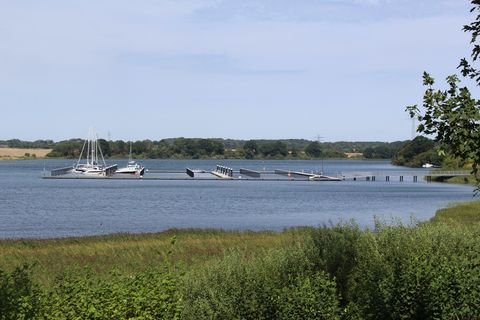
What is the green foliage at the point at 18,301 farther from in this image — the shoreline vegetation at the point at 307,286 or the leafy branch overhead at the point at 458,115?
the leafy branch overhead at the point at 458,115

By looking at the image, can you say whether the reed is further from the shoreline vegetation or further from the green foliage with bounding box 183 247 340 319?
the green foliage with bounding box 183 247 340 319

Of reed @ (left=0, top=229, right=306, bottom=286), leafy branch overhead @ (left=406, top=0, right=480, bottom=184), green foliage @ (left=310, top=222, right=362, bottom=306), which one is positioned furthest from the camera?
reed @ (left=0, top=229, right=306, bottom=286)

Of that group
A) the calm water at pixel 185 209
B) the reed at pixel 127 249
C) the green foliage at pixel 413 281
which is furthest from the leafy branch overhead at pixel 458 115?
the calm water at pixel 185 209

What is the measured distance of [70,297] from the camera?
49.7 ft

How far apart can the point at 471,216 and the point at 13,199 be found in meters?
65.2

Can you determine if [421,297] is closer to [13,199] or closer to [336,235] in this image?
[336,235]

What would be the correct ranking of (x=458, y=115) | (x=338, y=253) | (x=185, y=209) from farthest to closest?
(x=185, y=209)
(x=338, y=253)
(x=458, y=115)

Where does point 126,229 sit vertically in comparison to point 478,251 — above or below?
below

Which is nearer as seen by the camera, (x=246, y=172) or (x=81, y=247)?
(x=81, y=247)

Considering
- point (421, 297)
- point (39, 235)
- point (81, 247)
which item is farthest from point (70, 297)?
point (39, 235)

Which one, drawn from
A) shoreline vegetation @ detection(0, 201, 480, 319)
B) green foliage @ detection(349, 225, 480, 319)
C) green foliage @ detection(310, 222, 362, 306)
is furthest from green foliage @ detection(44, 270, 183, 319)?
green foliage @ detection(349, 225, 480, 319)

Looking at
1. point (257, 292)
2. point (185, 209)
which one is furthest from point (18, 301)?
point (185, 209)

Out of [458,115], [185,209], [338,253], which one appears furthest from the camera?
[185,209]

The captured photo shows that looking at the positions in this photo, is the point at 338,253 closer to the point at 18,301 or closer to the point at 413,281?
the point at 413,281
